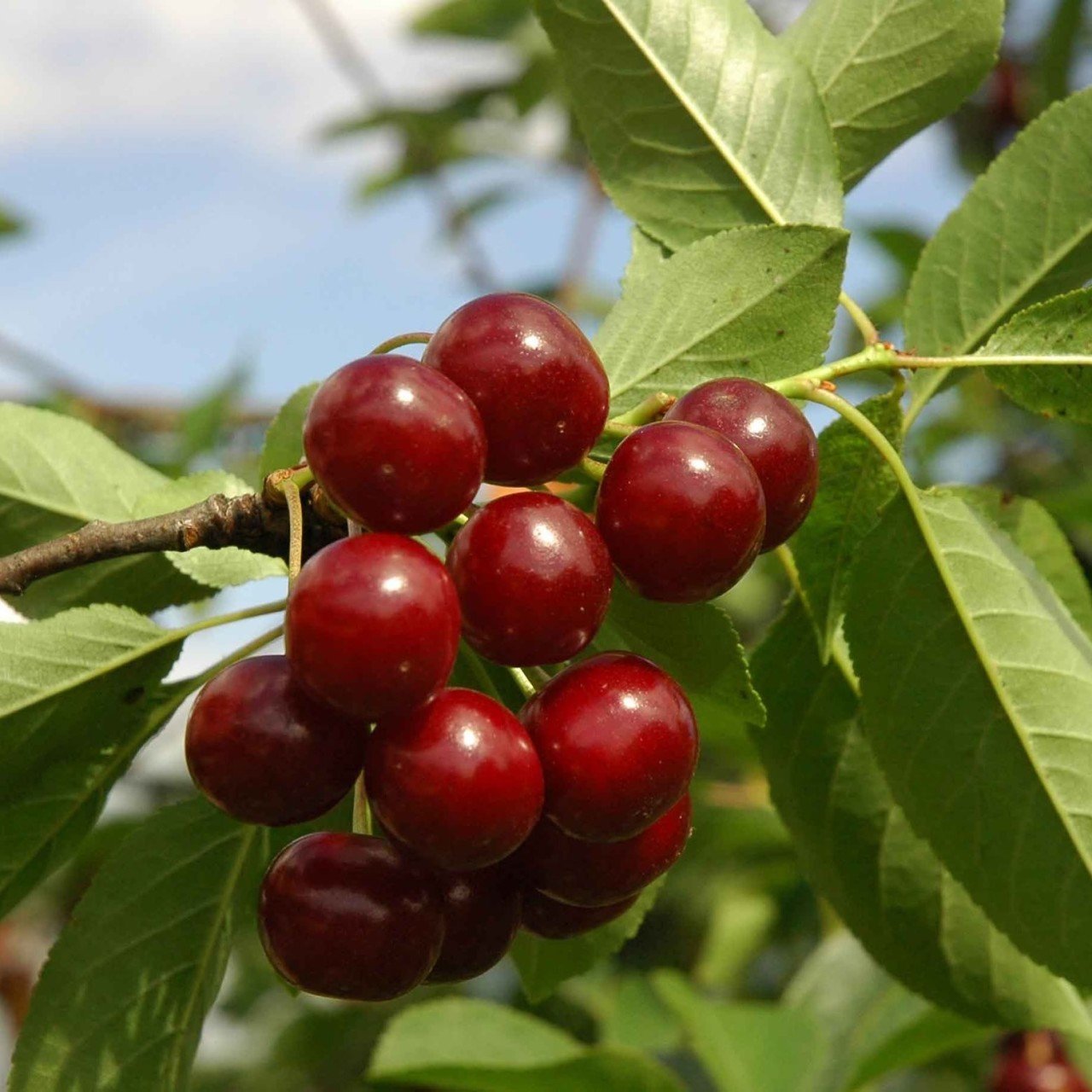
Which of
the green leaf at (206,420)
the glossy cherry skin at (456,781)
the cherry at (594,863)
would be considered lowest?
the green leaf at (206,420)

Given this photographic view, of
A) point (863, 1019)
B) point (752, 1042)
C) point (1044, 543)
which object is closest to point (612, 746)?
point (1044, 543)

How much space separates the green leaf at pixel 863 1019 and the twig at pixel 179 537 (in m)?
1.39

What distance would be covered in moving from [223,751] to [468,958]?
27 centimetres

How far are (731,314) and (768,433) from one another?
18 centimetres

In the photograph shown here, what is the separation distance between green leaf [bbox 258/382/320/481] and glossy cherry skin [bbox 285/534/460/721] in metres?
0.63

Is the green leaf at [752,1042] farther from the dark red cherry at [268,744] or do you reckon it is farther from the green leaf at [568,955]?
the dark red cherry at [268,744]

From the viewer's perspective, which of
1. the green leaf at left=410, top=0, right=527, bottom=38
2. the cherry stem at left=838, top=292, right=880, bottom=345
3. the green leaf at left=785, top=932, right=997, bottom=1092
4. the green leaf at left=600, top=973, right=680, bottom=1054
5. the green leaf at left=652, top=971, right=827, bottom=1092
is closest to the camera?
the cherry stem at left=838, top=292, right=880, bottom=345

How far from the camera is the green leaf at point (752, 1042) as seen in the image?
2.48 meters

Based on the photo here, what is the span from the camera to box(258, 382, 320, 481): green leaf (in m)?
1.64

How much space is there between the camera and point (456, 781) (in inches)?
39.8

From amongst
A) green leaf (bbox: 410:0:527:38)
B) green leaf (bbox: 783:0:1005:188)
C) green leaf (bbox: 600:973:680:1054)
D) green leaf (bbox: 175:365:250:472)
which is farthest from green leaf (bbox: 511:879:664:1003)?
green leaf (bbox: 410:0:527:38)

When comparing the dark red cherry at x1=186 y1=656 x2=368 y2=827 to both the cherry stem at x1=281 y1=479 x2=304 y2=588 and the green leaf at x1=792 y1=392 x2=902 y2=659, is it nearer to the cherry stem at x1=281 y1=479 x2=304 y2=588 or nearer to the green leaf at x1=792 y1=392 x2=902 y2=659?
the cherry stem at x1=281 y1=479 x2=304 y2=588

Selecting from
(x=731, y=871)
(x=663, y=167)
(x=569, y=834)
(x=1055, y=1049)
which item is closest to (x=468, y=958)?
(x=569, y=834)

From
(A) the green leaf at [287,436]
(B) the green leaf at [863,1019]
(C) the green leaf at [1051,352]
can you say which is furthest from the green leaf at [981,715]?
(B) the green leaf at [863,1019]
